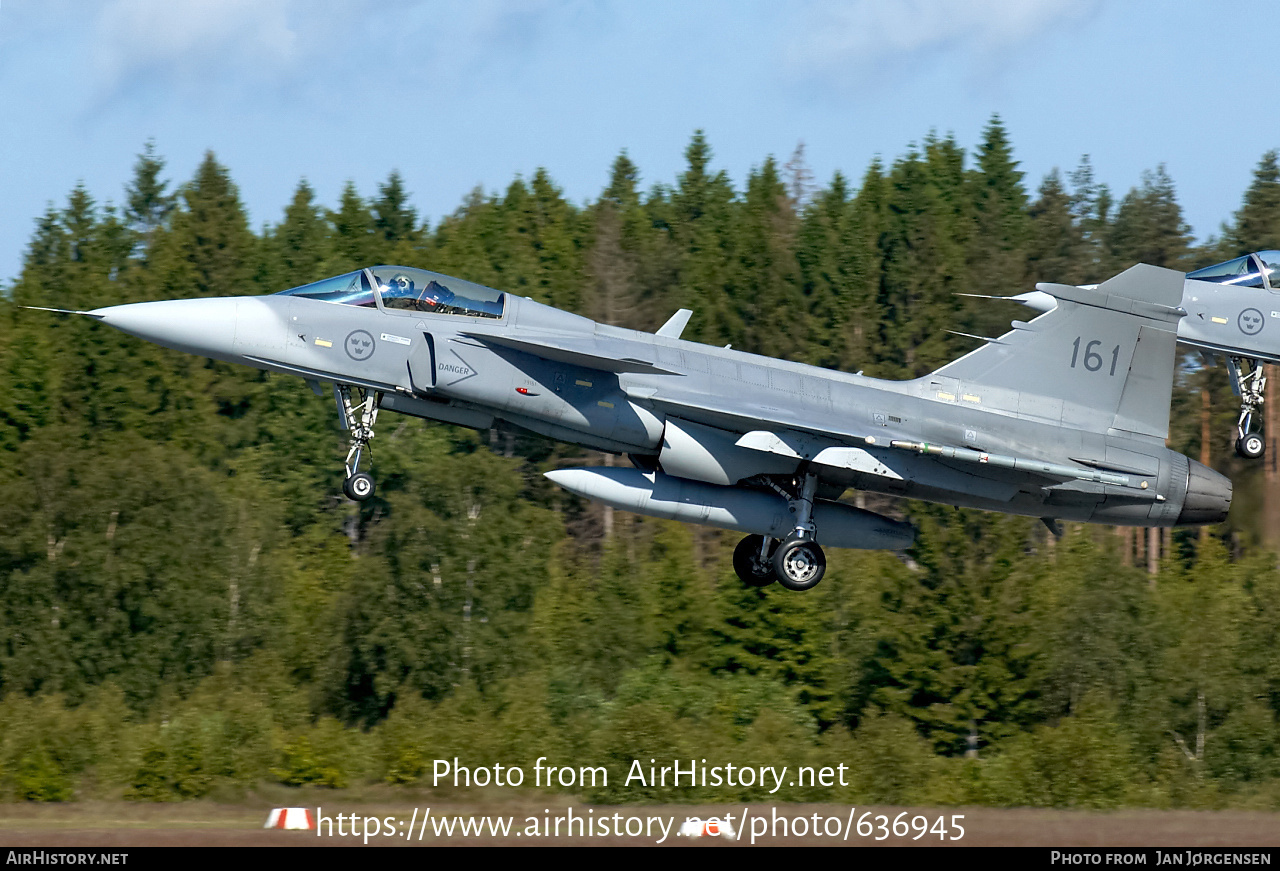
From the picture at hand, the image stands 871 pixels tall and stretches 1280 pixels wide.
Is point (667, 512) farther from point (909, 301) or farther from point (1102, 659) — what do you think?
point (909, 301)

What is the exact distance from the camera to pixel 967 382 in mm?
21531

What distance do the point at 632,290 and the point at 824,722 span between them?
1766cm

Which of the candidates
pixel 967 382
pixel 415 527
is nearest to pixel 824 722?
pixel 415 527

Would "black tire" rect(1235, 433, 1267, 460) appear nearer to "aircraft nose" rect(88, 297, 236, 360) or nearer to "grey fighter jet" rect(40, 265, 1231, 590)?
"grey fighter jet" rect(40, 265, 1231, 590)

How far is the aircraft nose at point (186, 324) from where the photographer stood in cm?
1911

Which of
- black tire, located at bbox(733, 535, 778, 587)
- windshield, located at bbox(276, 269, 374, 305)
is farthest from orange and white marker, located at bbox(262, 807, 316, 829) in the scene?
black tire, located at bbox(733, 535, 778, 587)

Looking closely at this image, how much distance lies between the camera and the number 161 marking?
21.4m

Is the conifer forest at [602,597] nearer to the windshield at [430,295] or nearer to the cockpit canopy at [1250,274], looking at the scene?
the cockpit canopy at [1250,274]

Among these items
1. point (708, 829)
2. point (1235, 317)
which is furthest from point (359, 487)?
point (1235, 317)

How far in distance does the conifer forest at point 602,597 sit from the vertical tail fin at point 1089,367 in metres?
7.40

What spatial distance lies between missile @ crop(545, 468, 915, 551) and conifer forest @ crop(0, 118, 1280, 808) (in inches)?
372

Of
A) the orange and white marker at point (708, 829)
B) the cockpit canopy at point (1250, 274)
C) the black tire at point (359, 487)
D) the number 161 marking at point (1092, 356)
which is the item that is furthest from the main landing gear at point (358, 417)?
the cockpit canopy at point (1250, 274)

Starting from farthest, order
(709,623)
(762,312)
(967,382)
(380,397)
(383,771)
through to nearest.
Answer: (762,312), (709,623), (383,771), (967,382), (380,397)

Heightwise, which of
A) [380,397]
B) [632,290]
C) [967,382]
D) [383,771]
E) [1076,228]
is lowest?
[383,771]
